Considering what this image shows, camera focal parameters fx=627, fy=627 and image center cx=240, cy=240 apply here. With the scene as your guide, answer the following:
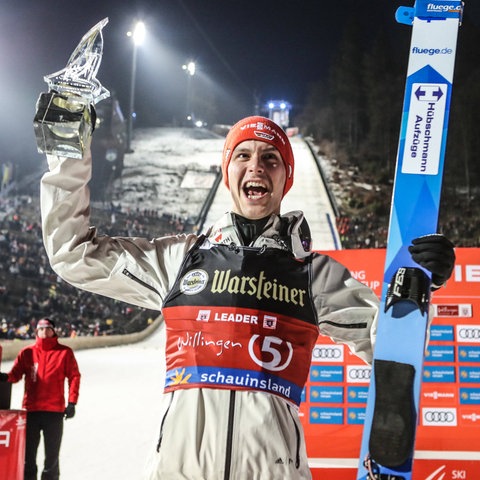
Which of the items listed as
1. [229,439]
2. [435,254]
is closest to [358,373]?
[435,254]

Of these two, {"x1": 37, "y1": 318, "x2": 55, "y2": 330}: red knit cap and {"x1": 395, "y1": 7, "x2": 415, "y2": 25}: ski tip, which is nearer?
{"x1": 395, "y1": 7, "x2": 415, "y2": 25}: ski tip

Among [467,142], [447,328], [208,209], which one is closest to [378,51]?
[467,142]

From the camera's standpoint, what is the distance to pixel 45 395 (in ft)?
14.5

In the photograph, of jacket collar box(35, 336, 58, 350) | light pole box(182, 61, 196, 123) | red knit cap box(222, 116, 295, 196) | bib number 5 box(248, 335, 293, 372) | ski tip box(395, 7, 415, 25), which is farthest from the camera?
light pole box(182, 61, 196, 123)

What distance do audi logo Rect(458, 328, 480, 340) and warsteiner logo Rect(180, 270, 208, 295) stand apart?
2.90 metres

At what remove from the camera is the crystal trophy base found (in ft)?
5.73

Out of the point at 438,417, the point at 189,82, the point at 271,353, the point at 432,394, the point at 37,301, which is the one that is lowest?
the point at 37,301

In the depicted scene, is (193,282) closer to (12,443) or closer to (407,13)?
(407,13)

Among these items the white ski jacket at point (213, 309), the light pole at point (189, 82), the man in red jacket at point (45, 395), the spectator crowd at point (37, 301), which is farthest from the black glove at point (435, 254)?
the light pole at point (189, 82)

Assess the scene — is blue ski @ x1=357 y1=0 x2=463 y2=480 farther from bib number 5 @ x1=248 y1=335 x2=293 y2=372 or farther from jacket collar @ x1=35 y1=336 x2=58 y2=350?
jacket collar @ x1=35 y1=336 x2=58 y2=350

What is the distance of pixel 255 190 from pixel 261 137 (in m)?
0.20

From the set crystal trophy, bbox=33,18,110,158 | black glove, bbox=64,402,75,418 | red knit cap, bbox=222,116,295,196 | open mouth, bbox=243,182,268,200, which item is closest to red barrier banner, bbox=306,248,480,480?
black glove, bbox=64,402,75,418

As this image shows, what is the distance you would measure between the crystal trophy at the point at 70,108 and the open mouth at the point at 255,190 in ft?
1.59

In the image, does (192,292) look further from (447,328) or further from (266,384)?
(447,328)
